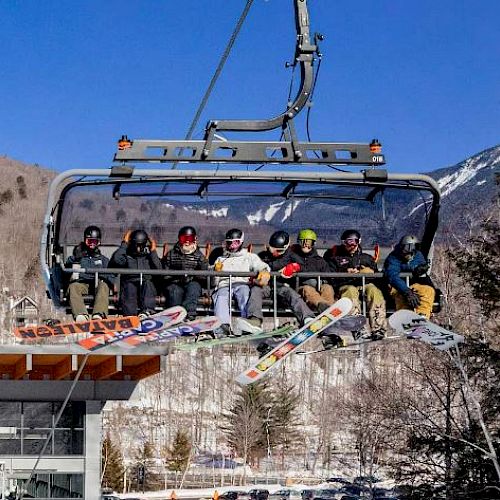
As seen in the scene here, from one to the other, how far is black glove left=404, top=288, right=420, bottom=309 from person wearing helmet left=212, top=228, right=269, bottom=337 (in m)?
1.22

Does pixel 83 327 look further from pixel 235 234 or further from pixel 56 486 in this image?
pixel 56 486

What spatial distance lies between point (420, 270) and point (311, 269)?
3.23ft

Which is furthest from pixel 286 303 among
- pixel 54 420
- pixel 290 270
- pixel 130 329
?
pixel 54 420

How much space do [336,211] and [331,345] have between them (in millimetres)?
1268

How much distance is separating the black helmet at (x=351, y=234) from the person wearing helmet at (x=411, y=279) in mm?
466

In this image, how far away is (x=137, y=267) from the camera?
32.4 ft

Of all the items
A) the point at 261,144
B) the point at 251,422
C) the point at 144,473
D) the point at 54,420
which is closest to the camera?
the point at 261,144

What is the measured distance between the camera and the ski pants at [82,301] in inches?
383

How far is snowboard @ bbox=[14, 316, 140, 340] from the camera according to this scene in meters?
8.58

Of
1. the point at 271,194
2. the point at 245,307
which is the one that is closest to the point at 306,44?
the point at 271,194

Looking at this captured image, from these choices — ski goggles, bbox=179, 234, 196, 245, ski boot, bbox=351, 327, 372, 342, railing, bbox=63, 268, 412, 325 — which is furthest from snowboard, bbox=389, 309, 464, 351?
ski goggles, bbox=179, 234, 196, 245

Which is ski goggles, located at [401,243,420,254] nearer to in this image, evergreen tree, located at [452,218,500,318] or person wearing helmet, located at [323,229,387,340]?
person wearing helmet, located at [323,229,387,340]

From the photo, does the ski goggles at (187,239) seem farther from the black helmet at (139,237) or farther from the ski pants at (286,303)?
the ski pants at (286,303)

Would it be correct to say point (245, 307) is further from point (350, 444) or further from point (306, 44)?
point (350, 444)
